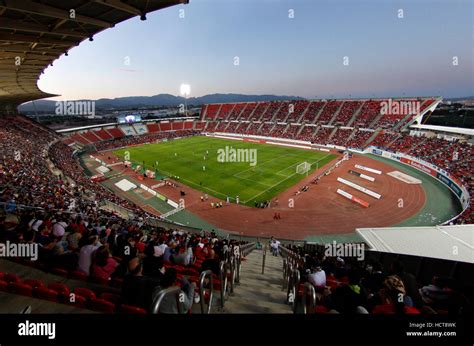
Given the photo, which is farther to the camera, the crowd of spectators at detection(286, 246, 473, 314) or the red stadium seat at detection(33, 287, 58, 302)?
the red stadium seat at detection(33, 287, 58, 302)

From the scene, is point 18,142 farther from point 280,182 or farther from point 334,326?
point 334,326

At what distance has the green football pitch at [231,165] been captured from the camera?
36656 millimetres

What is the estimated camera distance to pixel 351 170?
140 ft

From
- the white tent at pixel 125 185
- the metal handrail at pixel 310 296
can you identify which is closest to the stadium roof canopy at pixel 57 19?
the metal handrail at pixel 310 296

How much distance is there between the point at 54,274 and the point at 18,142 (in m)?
42.0

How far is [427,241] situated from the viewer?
52.3 ft

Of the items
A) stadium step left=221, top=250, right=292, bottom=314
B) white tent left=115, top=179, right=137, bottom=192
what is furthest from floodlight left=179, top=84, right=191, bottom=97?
stadium step left=221, top=250, right=292, bottom=314

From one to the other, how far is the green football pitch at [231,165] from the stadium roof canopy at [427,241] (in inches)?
632

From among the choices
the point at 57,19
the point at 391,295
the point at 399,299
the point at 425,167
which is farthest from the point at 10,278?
the point at 425,167

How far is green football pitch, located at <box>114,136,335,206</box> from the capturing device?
36656 mm

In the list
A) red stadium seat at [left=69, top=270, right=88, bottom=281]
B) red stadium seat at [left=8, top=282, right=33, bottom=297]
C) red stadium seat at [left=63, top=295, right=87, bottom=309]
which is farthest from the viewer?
red stadium seat at [left=69, top=270, right=88, bottom=281]

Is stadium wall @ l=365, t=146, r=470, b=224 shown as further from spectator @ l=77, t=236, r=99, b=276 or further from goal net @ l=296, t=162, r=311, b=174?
spectator @ l=77, t=236, r=99, b=276

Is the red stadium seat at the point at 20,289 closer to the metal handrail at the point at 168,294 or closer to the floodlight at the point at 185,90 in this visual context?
the metal handrail at the point at 168,294

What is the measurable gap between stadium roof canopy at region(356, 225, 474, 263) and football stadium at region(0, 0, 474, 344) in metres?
0.11
